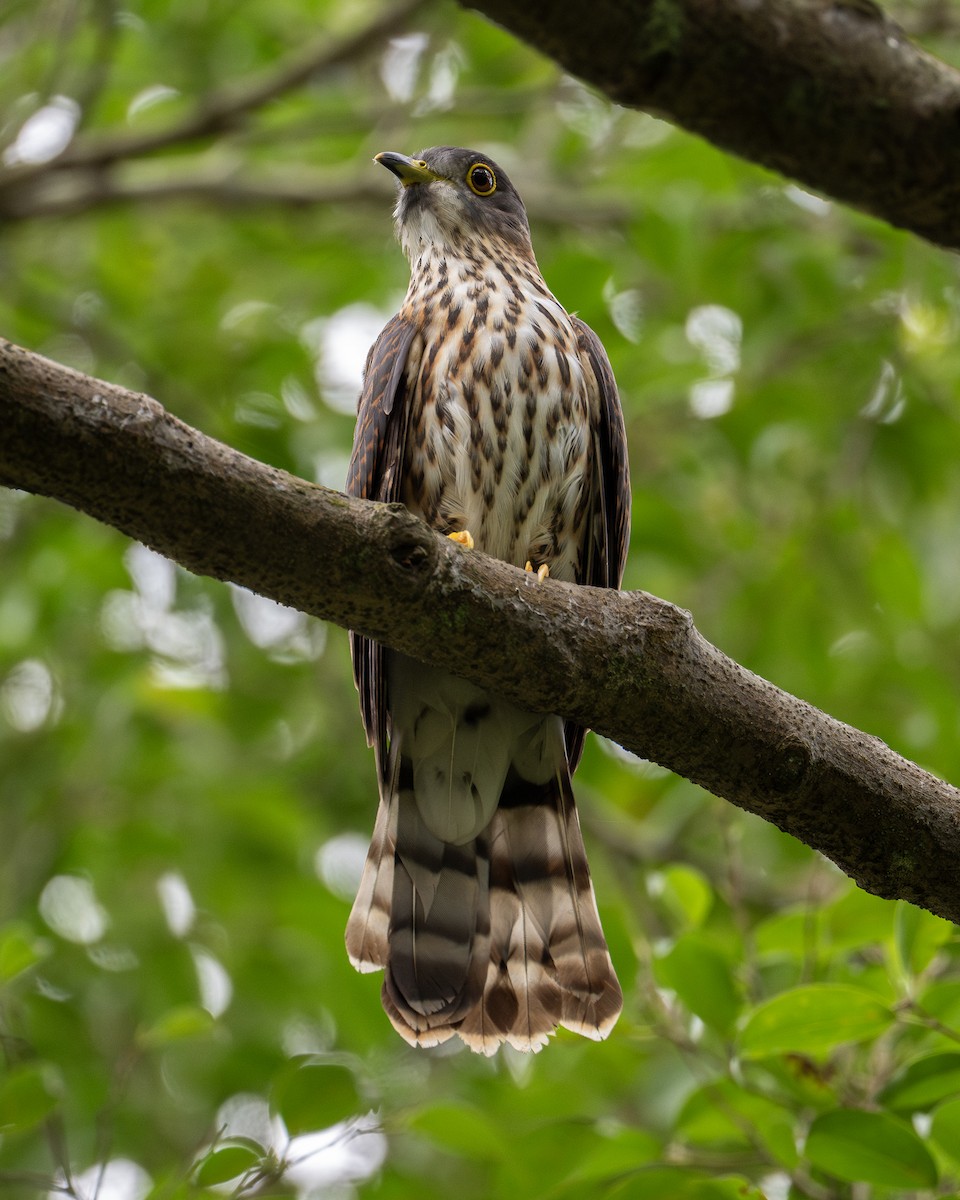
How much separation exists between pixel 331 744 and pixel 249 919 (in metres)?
0.95

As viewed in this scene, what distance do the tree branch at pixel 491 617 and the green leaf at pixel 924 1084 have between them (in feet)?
1.30

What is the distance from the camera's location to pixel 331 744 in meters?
6.01

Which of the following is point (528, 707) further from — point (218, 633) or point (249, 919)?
point (218, 633)

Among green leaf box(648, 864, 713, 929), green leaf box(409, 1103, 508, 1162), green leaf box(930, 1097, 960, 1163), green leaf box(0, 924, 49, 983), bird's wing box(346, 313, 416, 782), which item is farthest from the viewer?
bird's wing box(346, 313, 416, 782)

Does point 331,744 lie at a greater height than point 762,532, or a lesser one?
lesser

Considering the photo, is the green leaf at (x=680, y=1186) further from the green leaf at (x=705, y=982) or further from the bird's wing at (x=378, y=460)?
the bird's wing at (x=378, y=460)

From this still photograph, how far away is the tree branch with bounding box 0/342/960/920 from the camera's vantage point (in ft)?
6.79

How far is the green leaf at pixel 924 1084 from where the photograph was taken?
288cm

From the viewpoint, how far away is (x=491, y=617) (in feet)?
8.06

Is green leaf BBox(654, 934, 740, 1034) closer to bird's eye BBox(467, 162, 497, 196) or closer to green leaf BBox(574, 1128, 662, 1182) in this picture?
green leaf BBox(574, 1128, 662, 1182)

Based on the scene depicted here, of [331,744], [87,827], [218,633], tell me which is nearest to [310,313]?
[218,633]

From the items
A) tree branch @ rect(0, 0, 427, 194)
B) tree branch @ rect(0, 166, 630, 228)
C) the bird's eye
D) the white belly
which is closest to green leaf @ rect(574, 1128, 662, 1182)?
the white belly

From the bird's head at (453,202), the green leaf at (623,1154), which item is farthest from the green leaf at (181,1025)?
the bird's head at (453,202)

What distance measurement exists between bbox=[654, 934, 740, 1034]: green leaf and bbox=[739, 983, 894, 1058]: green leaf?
13.7 inches
